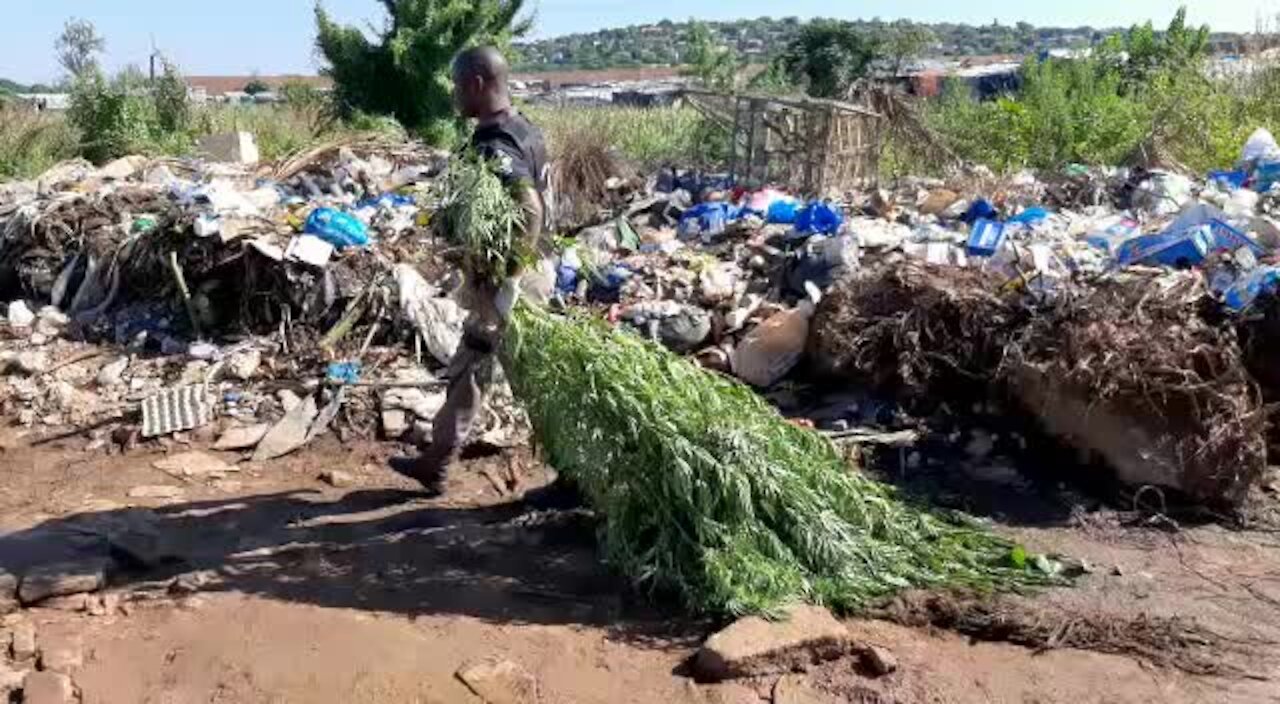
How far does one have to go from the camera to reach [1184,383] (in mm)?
4297

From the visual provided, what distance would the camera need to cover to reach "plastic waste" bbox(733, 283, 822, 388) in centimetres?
558

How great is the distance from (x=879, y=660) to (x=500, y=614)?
45.5 inches

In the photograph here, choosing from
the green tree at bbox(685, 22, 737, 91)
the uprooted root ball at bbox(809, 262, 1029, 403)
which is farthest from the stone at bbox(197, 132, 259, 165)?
the green tree at bbox(685, 22, 737, 91)

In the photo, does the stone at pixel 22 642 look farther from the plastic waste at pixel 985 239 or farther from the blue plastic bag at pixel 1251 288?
the plastic waste at pixel 985 239

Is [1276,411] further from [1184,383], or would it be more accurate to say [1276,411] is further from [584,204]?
[584,204]

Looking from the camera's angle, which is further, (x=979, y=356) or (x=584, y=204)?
(x=584, y=204)

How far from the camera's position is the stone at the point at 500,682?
3.03 metres

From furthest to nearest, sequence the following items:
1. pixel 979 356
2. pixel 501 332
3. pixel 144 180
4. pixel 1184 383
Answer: pixel 144 180 → pixel 979 356 → pixel 1184 383 → pixel 501 332

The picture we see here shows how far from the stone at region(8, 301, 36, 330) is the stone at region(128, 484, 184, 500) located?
240cm

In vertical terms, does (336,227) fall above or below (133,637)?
above

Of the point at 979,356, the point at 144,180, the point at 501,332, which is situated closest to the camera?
the point at 501,332

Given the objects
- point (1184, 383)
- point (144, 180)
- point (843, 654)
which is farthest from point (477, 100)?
point (144, 180)

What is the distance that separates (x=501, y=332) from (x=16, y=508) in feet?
7.20

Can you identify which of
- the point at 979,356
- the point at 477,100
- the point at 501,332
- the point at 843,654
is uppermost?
the point at 477,100
